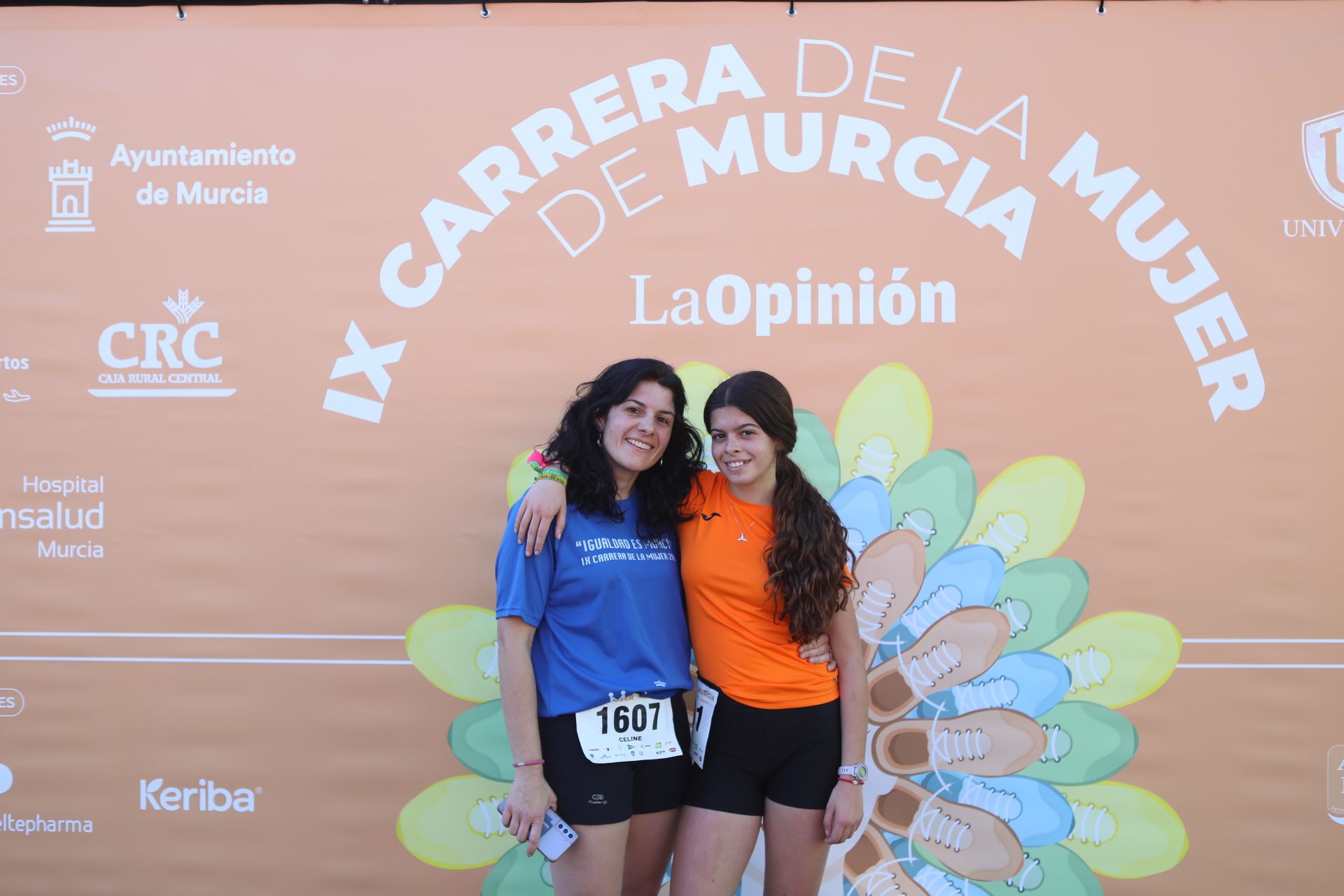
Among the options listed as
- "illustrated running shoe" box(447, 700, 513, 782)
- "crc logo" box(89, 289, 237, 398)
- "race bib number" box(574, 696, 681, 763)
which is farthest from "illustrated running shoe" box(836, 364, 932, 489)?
"crc logo" box(89, 289, 237, 398)

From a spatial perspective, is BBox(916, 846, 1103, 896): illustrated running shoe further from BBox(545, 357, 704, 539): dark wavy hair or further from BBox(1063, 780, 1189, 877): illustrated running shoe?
BBox(545, 357, 704, 539): dark wavy hair

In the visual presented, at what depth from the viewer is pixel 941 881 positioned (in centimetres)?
247

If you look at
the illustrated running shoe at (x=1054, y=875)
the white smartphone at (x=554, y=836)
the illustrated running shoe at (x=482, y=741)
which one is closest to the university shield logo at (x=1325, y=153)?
the illustrated running shoe at (x=1054, y=875)

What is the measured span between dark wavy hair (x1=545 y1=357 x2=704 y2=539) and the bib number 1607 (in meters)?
0.36

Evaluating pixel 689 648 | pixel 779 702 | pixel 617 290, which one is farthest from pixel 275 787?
pixel 617 290

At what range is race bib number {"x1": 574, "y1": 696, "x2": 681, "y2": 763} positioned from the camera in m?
1.85

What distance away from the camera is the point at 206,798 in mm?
2521

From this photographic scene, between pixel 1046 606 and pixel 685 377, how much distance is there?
118cm

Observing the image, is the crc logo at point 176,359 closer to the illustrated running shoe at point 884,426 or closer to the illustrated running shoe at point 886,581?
the illustrated running shoe at point 884,426

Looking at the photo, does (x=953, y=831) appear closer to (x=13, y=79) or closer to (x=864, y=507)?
(x=864, y=507)

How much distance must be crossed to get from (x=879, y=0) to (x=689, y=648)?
6.15 ft

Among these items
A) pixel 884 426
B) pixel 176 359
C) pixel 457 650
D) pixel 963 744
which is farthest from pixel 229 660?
pixel 963 744

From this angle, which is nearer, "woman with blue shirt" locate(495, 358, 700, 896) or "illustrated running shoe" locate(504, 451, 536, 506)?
"woman with blue shirt" locate(495, 358, 700, 896)

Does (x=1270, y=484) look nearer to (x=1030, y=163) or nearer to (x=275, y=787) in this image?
(x=1030, y=163)
